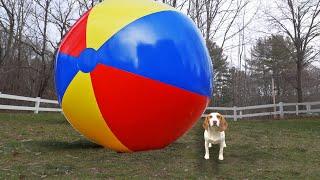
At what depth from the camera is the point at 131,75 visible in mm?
5848

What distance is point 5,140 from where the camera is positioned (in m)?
9.22

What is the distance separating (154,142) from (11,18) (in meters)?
22.1

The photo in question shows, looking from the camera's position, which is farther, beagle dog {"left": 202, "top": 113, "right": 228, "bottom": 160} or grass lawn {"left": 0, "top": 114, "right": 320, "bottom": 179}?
beagle dog {"left": 202, "top": 113, "right": 228, "bottom": 160}

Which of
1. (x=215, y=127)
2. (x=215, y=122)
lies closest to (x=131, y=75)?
(x=215, y=122)

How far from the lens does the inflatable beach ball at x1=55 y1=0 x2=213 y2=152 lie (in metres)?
5.89

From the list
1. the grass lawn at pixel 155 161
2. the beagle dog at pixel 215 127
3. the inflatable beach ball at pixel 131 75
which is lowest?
the grass lawn at pixel 155 161

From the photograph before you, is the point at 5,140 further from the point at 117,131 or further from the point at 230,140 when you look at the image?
the point at 230,140

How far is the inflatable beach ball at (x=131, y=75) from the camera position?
232 inches

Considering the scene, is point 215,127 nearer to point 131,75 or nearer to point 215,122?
point 215,122

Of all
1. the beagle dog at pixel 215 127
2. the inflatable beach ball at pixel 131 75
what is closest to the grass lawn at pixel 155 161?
the beagle dog at pixel 215 127

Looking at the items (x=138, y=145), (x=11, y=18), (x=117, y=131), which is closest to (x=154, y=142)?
(x=138, y=145)

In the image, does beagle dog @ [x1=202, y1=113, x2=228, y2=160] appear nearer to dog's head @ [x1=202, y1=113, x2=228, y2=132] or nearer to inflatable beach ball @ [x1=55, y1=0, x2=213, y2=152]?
dog's head @ [x1=202, y1=113, x2=228, y2=132]

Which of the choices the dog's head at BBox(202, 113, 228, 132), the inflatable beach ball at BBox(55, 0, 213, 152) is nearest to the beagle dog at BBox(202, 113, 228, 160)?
the dog's head at BBox(202, 113, 228, 132)

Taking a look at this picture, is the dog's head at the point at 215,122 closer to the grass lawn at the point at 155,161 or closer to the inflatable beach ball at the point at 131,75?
the inflatable beach ball at the point at 131,75
